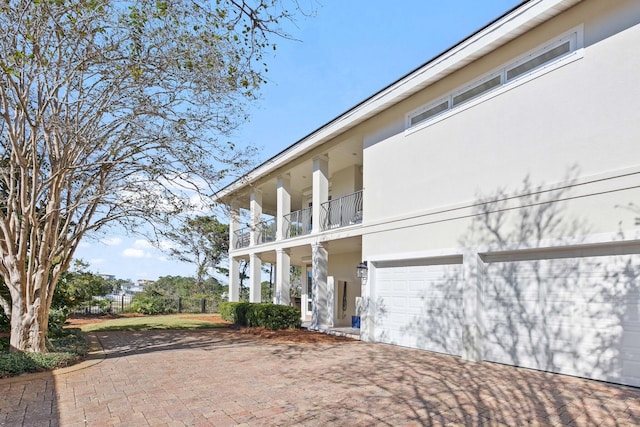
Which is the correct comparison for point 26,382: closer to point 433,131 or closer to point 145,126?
point 145,126

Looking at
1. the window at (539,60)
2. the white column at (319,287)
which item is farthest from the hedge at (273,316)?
the window at (539,60)

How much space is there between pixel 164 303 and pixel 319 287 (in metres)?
13.0

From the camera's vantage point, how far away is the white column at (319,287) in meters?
14.3

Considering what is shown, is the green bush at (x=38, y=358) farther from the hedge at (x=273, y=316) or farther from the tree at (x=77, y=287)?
the hedge at (x=273, y=316)

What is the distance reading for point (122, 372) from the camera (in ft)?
24.8

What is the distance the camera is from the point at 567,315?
24.0 feet

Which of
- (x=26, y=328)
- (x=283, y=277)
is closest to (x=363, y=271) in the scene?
(x=283, y=277)

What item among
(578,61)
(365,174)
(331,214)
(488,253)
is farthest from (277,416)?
(331,214)

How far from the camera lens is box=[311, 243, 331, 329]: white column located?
1431 centimetres

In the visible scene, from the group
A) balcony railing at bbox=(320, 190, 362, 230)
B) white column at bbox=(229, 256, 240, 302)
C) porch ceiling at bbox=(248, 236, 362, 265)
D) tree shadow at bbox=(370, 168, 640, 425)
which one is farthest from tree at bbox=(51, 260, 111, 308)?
tree shadow at bbox=(370, 168, 640, 425)

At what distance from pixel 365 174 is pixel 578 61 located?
20.7 feet

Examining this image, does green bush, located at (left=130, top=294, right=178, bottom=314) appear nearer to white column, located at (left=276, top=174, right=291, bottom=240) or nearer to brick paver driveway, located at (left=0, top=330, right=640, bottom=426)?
white column, located at (left=276, top=174, right=291, bottom=240)

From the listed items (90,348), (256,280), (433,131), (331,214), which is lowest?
(90,348)

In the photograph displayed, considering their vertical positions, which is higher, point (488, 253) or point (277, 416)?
point (488, 253)
